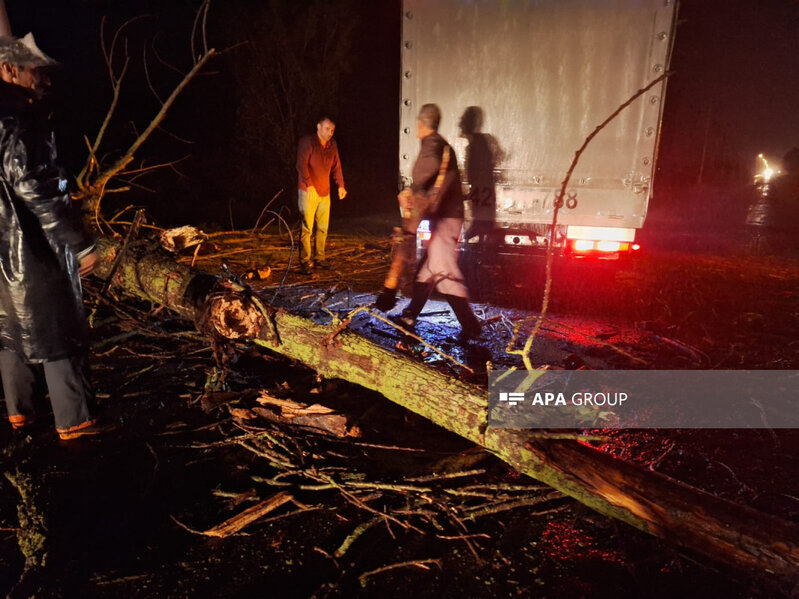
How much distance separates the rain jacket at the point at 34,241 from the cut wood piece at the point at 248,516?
5.15 ft

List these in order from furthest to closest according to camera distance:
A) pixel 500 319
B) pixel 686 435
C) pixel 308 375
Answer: pixel 500 319, pixel 308 375, pixel 686 435

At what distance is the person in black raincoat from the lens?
2650mm

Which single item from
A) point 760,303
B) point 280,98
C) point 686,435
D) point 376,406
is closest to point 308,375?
point 376,406

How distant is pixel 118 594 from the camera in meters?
1.98

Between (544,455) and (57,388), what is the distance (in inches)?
116

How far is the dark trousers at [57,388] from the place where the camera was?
2992 millimetres

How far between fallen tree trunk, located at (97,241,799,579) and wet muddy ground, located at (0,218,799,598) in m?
0.14

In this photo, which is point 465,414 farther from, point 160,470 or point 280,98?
point 280,98

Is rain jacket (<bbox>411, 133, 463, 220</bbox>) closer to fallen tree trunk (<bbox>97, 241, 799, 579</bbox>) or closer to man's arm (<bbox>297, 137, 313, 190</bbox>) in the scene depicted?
fallen tree trunk (<bbox>97, 241, 799, 579</bbox>)

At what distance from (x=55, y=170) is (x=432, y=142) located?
9.54ft

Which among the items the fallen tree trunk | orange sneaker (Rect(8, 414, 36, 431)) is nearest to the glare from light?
the fallen tree trunk

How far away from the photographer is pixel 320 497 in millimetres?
2611

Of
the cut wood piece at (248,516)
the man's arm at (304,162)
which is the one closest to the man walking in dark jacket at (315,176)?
the man's arm at (304,162)

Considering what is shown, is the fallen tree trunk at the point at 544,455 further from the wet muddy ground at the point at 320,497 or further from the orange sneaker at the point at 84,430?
the orange sneaker at the point at 84,430
